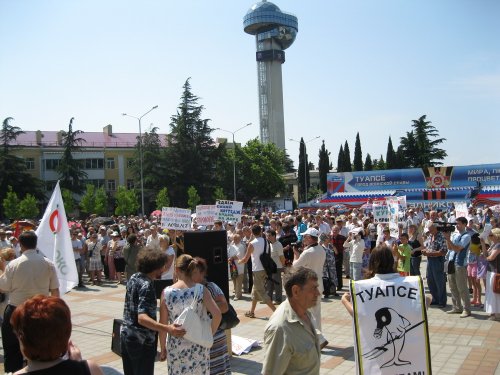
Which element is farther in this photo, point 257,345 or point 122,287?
point 122,287

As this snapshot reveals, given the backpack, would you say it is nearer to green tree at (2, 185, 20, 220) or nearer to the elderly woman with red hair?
the elderly woman with red hair

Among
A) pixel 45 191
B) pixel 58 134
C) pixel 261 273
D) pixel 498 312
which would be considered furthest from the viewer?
pixel 58 134

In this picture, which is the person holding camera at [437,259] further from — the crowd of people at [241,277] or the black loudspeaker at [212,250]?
the black loudspeaker at [212,250]

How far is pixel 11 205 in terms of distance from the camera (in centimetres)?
5344

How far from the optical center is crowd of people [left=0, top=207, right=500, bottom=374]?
185 inches

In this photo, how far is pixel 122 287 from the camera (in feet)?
53.1

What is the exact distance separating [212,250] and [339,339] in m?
2.87

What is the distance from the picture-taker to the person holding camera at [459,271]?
33.2 ft

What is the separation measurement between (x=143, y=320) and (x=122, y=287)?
11894mm

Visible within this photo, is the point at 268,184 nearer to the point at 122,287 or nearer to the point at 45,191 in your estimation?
the point at 45,191

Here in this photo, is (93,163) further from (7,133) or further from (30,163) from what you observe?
(7,133)

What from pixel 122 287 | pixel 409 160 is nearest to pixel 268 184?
pixel 409 160

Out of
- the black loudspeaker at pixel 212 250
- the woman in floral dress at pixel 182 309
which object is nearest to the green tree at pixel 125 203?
the black loudspeaker at pixel 212 250

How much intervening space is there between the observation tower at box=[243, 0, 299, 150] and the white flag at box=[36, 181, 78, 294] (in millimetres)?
104921
